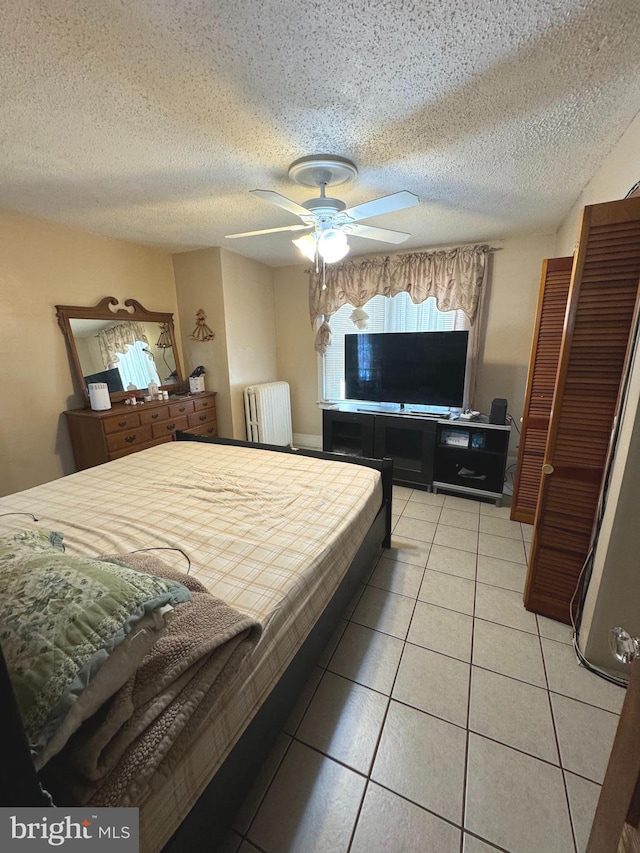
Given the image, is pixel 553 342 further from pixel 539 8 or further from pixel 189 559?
pixel 189 559

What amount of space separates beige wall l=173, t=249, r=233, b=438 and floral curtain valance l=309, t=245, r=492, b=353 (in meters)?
1.10

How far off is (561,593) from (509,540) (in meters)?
0.75

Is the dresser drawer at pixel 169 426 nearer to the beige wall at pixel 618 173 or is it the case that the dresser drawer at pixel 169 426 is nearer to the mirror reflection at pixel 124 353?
the mirror reflection at pixel 124 353

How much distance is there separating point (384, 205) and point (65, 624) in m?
2.06

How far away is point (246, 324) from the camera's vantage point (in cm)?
386

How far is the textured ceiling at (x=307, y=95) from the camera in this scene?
1.03m

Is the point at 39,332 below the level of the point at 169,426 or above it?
above

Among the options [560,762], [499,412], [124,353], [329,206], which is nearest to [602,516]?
[560,762]

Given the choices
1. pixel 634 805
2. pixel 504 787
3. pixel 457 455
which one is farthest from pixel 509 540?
pixel 634 805

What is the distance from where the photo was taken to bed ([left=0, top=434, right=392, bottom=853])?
2.64 ft

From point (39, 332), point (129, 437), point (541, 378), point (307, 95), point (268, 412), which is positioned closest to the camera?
point (307, 95)

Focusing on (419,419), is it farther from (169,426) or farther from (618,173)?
(169,426)

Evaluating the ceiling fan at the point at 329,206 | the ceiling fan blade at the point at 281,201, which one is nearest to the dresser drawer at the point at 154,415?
the ceiling fan at the point at 329,206

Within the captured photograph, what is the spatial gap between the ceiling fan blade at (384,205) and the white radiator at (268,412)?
2284mm
